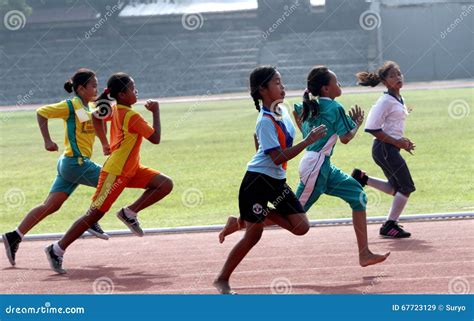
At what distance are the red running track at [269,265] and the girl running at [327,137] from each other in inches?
24.7

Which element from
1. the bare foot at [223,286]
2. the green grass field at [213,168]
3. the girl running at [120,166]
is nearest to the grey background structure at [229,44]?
the green grass field at [213,168]

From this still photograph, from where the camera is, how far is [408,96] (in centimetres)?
3747

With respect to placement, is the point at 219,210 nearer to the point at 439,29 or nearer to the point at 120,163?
the point at 120,163

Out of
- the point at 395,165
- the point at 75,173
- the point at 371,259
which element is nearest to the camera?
the point at 371,259

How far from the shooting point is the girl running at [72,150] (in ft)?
32.6

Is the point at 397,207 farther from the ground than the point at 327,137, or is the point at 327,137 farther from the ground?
the point at 327,137

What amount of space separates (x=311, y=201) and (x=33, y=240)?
12.5ft

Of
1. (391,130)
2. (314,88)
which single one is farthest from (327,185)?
(391,130)

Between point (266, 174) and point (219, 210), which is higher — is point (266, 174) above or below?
above

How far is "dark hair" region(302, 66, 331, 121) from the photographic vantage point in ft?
28.6

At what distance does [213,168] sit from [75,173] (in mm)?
8255

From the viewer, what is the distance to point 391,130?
10.3 m

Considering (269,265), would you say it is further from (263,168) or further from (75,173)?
(75,173)
